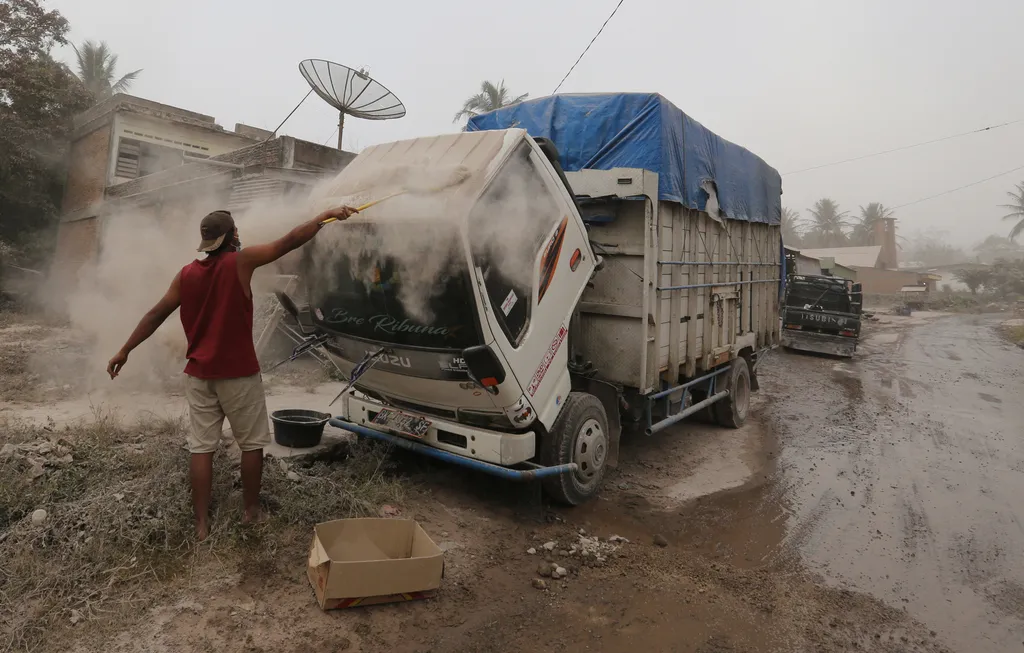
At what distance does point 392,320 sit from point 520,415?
1.10 m

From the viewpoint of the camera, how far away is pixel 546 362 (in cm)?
418

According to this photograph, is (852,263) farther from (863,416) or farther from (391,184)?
(391,184)

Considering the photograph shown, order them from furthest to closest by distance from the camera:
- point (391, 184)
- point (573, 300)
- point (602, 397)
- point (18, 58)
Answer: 1. point (18, 58)
2. point (602, 397)
3. point (573, 300)
4. point (391, 184)

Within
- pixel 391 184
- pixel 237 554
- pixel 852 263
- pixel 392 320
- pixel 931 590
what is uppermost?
pixel 852 263

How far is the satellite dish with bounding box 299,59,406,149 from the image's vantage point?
9.21m

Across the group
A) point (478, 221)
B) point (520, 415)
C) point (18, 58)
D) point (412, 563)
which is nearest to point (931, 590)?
point (520, 415)

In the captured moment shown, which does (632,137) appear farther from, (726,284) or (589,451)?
(589,451)

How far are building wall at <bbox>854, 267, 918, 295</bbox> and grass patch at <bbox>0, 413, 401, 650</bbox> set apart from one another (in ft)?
146

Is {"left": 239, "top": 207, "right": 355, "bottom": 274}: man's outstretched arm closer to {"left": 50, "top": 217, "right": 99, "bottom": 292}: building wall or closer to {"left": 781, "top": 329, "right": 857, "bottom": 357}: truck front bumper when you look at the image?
{"left": 781, "top": 329, "right": 857, "bottom": 357}: truck front bumper

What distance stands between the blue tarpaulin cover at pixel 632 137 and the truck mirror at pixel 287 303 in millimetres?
2853

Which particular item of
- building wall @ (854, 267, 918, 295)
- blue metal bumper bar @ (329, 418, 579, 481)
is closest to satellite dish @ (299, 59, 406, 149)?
blue metal bumper bar @ (329, 418, 579, 481)

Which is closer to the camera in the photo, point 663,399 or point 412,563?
point 412,563

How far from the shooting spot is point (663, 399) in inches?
231

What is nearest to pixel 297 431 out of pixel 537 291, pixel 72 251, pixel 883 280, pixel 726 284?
pixel 537 291
